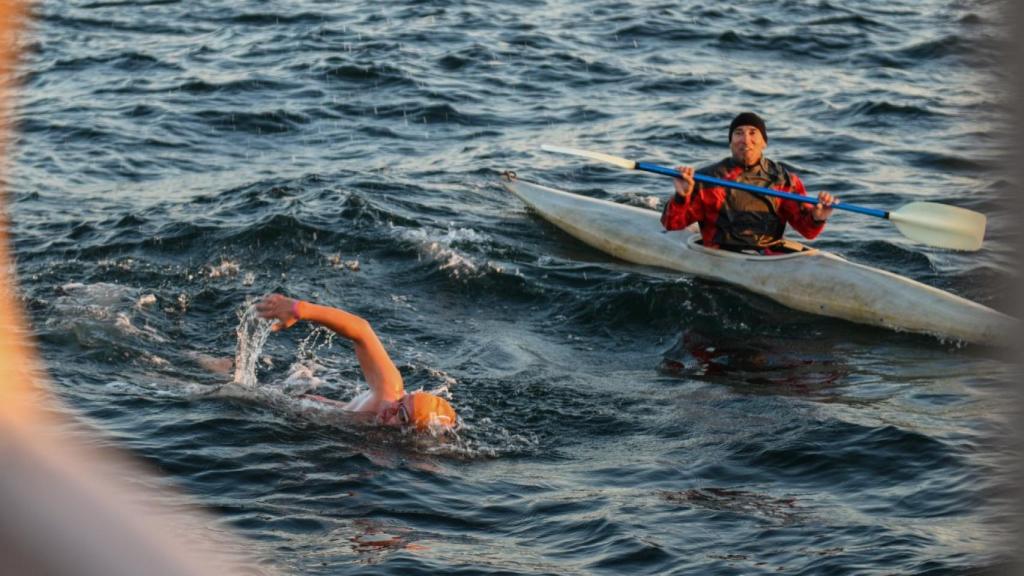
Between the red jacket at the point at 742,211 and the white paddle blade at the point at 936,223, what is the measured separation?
0.64 m

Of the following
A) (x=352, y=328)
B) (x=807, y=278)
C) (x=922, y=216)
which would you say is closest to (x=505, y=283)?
(x=807, y=278)

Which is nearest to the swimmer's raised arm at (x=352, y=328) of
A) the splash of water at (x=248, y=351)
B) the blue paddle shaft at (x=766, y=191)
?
the splash of water at (x=248, y=351)

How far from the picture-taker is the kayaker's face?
905cm

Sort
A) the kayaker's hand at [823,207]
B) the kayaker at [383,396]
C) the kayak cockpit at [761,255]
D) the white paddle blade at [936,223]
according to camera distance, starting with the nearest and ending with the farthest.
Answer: the kayaker at [383,396] → the white paddle blade at [936,223] → the kayaker's hand at [823,207] → the kayak cockpit at [761,255]

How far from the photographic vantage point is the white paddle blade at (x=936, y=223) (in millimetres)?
8219

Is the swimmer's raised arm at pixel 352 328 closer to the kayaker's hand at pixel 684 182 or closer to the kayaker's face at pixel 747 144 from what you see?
the kayaker's hand at pixel 684 182

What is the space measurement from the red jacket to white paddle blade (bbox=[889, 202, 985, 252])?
637 mm

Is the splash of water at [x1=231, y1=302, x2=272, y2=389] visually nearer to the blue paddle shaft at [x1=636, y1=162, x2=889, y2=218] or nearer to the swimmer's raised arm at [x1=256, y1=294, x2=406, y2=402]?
the swimmer's raised arm at [x1=256, y1=294, x2=406, y2=402]

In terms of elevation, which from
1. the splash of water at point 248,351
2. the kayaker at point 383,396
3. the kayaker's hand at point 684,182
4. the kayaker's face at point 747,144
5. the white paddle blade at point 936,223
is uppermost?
the kayaker's face at point 747,144

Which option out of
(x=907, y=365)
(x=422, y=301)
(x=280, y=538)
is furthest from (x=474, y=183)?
(x=280, y=538)

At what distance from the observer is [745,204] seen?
951 centimetres

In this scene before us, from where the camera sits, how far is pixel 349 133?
14.2m

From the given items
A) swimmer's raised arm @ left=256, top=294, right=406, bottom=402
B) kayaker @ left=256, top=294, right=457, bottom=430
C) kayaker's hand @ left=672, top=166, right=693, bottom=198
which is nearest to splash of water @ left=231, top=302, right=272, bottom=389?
kayaker @ left=256, top=294, right=457, bottom=430

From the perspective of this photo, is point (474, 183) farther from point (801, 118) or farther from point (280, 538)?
point (280, 538)
